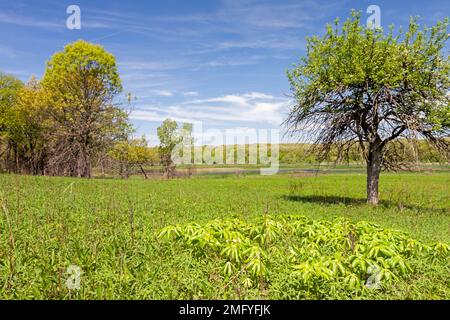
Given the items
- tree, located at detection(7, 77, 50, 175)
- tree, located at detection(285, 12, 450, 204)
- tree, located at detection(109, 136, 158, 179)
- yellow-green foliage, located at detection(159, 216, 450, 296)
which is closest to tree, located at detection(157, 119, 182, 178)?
tree, located at detection(109, 136, 158, 179)

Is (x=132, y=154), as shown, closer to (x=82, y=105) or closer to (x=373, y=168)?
(x=82, y=105)

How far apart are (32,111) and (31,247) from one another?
34.9m

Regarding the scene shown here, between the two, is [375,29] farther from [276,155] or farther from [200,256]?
[276,155]

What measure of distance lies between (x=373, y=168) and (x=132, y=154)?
3274 centimetres

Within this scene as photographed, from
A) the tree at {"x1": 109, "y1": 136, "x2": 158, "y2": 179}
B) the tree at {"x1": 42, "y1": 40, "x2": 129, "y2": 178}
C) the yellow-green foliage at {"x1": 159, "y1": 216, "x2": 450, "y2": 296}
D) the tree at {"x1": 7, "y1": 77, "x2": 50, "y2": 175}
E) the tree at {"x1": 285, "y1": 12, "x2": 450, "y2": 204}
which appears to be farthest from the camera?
the tree at {"x1": 7, "y1": 77, "x2": 50, "y2": 175}

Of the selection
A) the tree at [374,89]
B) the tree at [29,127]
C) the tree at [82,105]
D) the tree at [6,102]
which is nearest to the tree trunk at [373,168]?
the tree at [374,89]

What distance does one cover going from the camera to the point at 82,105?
31.9 m

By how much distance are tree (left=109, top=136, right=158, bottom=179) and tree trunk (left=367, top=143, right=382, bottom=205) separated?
24784 millimetres

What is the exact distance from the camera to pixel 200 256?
5844mm

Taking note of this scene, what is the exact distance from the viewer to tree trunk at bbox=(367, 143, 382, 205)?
54.4 ft

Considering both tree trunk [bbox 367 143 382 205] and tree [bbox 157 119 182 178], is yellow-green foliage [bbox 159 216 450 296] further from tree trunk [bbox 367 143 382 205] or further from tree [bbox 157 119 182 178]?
tree [bbox 157 119 182 178]

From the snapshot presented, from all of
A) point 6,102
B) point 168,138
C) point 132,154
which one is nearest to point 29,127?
point 6,102
